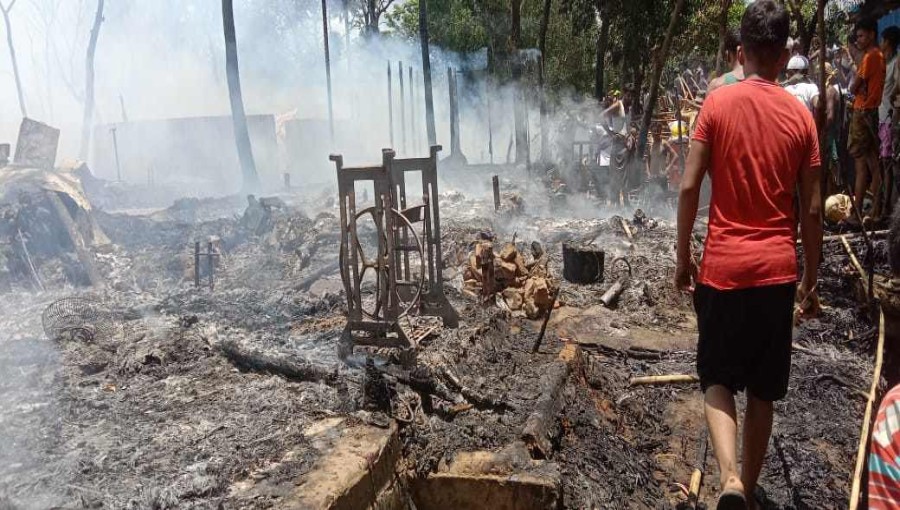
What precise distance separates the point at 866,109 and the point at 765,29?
543cm

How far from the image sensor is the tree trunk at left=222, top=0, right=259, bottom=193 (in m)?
20.9

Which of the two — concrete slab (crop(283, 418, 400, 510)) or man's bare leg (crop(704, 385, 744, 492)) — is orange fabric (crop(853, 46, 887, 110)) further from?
concrete slab (crop(283, 418, 400, 510))

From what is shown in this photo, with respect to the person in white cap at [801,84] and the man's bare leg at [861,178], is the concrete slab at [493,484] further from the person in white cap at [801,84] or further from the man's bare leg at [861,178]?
the man's bare leg at [861,178]

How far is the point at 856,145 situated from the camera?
7.14 metres

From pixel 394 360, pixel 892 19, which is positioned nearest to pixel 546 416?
pixel 394 360

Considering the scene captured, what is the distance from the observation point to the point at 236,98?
21.4 m

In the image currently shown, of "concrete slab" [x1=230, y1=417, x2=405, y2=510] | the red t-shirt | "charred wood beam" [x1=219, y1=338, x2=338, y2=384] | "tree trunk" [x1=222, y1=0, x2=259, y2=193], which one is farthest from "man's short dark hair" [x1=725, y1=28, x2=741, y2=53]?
"tree trunk" [x1=222, y1=0, x2=259, y2=193]

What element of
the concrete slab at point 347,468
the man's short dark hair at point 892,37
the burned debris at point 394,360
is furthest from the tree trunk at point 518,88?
the concrete slab at point 347,468

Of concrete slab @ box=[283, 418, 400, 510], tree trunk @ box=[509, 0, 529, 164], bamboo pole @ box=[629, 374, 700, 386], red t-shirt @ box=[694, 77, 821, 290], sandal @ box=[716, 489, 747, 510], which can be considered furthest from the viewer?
tree trunk @ box=[509, 0, 529, 164]

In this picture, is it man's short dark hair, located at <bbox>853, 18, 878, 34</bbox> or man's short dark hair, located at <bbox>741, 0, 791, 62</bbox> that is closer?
man's short dark hair, located at <bbox>741, 0, 791, 62</bbox>

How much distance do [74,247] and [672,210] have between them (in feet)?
36.5

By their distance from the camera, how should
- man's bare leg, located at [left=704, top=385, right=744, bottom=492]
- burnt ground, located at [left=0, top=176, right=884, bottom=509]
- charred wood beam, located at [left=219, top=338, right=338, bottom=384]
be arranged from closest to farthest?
man's bare leg, located at [left=704, top=385, right=744, bottom=492] < burnt ground, located at [left=0, top=176, right=884, bottom=509] < charred wood beam, located at [left=219, top=338, right=338, bottom=384]

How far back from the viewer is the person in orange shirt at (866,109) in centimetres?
691

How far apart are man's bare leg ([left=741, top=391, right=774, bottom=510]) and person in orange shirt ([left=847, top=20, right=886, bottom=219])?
16.9 ft
